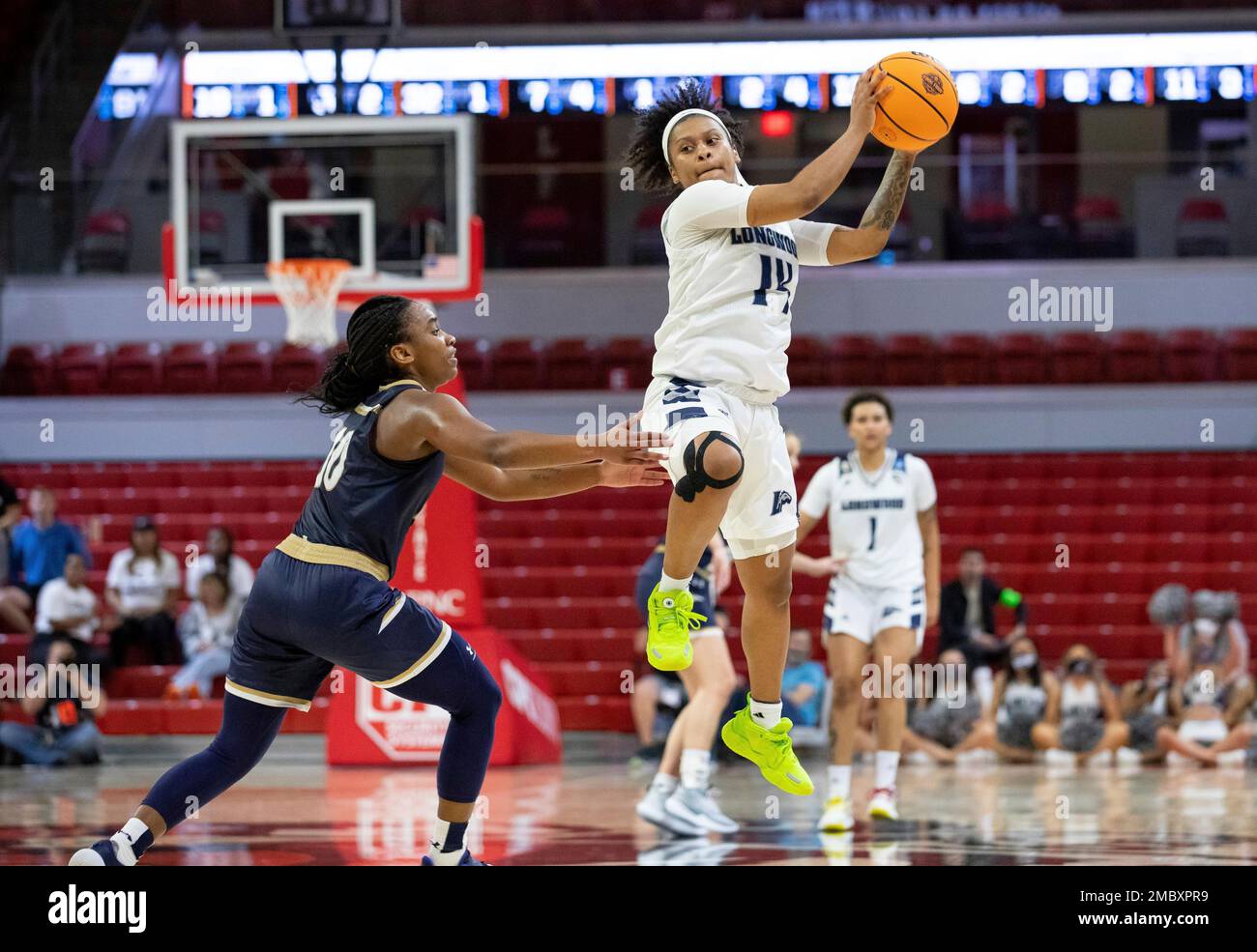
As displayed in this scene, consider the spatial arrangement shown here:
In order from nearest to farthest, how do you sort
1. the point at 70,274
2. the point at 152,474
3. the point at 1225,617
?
the point at 1225,617 → the point at 152,474 → the point at 70,274

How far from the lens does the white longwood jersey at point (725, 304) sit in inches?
177

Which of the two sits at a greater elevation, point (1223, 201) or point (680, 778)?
point (1223, 201)

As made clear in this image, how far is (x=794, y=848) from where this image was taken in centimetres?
610

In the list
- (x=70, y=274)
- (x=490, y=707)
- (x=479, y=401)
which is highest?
(x=70, y=274)

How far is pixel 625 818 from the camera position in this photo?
7344 millimetres

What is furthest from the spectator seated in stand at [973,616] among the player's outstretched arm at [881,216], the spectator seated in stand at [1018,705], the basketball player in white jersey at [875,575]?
the player's outstretched arm at [881,216]

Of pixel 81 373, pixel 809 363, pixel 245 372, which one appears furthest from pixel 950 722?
pixel 81 373

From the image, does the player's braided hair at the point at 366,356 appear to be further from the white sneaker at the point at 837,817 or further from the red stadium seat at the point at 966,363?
the red stadium seat at the point at 966,363

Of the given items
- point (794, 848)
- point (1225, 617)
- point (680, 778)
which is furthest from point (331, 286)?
point (1225, 617)

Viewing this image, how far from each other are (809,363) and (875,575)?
851cm

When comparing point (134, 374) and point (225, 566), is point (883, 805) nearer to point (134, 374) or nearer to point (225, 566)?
point (225, 566)

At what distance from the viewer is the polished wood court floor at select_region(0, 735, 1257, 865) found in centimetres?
585
